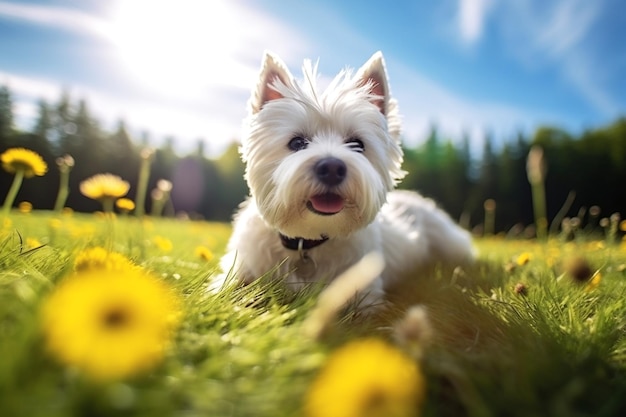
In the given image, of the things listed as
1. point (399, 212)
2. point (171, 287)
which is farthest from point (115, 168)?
point (171, 287)

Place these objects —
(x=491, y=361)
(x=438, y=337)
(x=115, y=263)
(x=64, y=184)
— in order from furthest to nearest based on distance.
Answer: (x=64, y=184) → (x=438, y=337) → (x=115, y=263) → (x=491, y=361)

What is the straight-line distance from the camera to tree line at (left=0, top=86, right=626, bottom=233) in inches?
1211

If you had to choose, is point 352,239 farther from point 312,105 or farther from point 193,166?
point 193,166

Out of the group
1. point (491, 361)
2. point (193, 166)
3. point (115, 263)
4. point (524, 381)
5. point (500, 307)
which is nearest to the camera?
point (524, 381)

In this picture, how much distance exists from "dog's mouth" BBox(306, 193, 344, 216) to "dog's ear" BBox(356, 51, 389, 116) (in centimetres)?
122

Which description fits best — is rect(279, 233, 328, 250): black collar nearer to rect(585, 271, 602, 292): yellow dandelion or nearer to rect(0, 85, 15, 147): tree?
rect(585, 271, 602, 292): yellow dandelion

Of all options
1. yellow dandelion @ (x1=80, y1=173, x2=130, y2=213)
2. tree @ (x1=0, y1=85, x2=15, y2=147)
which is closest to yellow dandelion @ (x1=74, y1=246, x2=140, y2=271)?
yellow dandelion @ (x1=80, y1=173, x2=130, y2=213)

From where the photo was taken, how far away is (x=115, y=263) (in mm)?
2072

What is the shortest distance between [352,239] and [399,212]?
2.44 m

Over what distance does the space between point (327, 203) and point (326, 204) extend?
10 mm

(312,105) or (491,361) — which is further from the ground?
(312,105)

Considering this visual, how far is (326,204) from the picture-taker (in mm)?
3180

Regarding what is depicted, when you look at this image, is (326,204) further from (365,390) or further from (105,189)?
(365,390)

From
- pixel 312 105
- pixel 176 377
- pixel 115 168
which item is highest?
pixel 312 105
